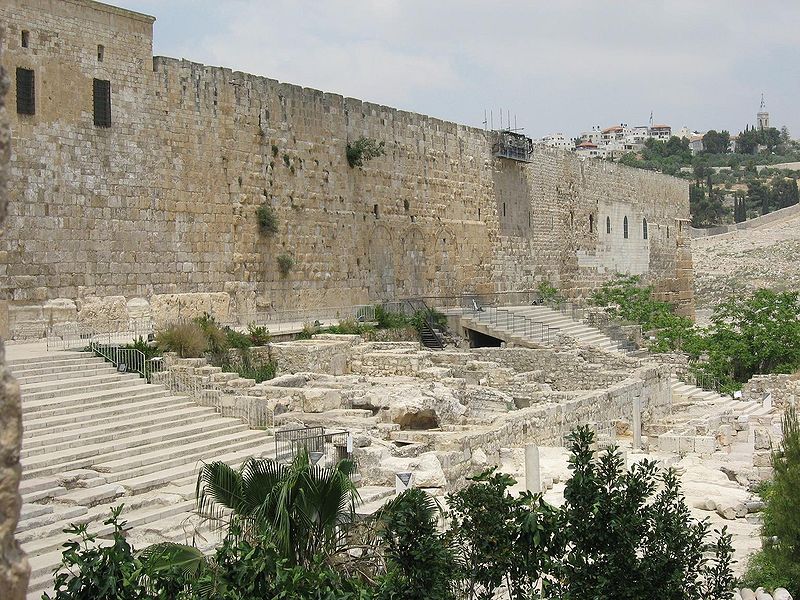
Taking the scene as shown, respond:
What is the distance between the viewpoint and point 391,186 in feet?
85.5

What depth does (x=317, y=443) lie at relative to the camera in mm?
12719

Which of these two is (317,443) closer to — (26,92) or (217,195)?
(26,92)

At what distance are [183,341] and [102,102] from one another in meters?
4.63

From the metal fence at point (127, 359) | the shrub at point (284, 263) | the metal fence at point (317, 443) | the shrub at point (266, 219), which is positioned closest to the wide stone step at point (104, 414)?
the metal fence at point (127, 359)

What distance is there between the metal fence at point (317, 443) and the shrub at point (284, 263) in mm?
8918

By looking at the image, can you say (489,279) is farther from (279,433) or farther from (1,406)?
(1,406)

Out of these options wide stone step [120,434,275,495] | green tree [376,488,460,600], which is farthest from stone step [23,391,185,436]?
green tree [376,488,460,600]

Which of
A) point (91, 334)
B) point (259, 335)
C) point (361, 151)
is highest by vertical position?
point (361, 151)

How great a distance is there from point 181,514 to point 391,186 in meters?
16.7

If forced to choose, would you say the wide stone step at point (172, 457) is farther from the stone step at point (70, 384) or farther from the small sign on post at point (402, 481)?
the small sign on post at point (402, 481)

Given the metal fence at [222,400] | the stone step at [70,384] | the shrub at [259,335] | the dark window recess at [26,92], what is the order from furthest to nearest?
the shrub at [259,335] < the dark window recess at [26,92] < the metal fence at [222,400] < the stone step at [70,384]

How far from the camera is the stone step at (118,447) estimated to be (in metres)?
11.0

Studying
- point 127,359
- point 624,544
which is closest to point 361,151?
point 127,359

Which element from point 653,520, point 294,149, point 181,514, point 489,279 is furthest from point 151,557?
point 489,279
